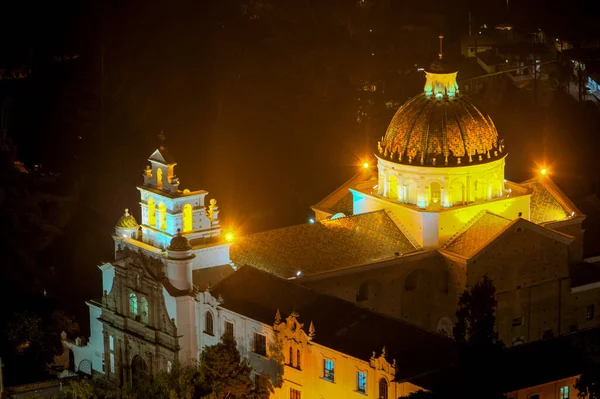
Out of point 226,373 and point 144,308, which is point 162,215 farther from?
point 226,373

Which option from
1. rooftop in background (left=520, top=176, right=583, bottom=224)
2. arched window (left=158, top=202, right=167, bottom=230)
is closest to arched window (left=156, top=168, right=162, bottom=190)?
arched window (left=158, top=202, right=167, bottom=230)

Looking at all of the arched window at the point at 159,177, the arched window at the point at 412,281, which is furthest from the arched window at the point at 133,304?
the arched window at the point at 412,281

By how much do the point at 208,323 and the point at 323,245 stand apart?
786 cm

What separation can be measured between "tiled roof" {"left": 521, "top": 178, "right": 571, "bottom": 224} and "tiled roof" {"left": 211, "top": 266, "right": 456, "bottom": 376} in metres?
16.9

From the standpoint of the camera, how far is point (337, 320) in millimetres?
93750

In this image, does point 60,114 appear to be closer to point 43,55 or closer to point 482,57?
point 43,55

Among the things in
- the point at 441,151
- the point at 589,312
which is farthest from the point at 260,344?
the point at 589,312

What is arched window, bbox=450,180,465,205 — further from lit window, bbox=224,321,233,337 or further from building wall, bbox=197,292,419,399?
lit window, bbox=224,321,233,337

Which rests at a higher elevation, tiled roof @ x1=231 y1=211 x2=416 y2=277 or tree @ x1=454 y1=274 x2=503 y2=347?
tiled roof @ x1=231 y1=211 x2=416 y2=277

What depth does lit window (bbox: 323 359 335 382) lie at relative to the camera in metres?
91.3

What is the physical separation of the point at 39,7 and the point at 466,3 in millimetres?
34893

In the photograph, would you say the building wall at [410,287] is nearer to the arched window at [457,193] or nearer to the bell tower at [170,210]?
the arched window at [457,193]

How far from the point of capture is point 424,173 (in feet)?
339

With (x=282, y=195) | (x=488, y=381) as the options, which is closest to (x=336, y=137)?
(x=282, y=195)
